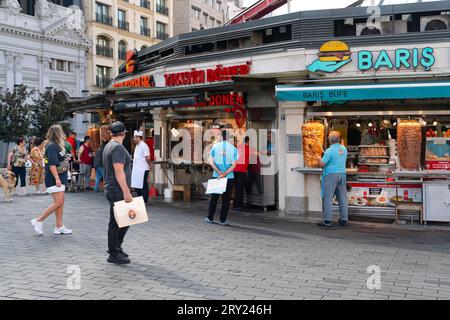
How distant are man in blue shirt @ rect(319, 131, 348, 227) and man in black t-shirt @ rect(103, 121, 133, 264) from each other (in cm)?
427

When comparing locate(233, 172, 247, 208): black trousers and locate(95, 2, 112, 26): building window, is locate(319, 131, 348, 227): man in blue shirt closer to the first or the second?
locate(233, 172, 247, 208): black trousers

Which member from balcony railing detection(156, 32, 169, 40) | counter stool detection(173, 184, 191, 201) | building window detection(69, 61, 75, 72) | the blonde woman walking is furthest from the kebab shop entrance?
balcony railing detection(156, 32, 169, 40)

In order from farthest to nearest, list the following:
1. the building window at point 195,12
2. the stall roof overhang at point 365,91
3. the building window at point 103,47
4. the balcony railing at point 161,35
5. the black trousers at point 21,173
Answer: the building window at point 195,12
the balcony railing at point 161,35
the building window at point 103,47
the black trousers at point 21,173
the stall roof overhang at point 365,91

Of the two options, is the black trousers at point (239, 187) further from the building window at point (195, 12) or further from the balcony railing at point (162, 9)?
the building window at point (195, 12)

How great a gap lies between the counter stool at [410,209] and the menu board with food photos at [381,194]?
0.16 meters

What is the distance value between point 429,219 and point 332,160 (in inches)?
84.1

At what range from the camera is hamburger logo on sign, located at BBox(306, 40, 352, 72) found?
1114 centimetres

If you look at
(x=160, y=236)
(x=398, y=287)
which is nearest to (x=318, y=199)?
(x=160, y=236)

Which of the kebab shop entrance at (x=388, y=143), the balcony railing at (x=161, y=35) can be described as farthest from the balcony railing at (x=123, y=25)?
the kebab shop entrance at (x=388, y=143)

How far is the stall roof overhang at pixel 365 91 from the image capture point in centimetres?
930

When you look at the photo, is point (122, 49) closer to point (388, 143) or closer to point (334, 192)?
point (388, 143)

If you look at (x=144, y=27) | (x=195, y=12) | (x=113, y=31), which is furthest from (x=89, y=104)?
(x=195, y=12)

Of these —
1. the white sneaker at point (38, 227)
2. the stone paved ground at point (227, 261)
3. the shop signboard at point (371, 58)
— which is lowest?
the stone paved ground at point (227, 261)

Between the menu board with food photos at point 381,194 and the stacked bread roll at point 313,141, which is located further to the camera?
the stacked bread roll at point 313,141
